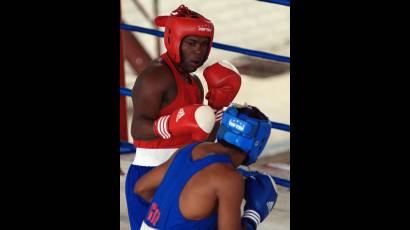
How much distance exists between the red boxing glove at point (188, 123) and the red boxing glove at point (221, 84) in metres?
0.34

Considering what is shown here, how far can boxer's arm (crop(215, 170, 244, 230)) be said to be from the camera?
3793mm

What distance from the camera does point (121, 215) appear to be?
5.60m

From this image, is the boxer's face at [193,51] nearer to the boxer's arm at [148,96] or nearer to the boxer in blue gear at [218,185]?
the boxer's arm at [148,96]

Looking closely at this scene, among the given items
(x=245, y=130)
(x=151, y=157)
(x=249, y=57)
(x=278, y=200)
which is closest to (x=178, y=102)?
(x=151, y=157)

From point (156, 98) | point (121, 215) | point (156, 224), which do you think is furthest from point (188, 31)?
point (121, 215)

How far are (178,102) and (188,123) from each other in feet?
0.85

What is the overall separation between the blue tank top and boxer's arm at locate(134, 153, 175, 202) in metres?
0.12

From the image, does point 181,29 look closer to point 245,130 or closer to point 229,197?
point 245,130

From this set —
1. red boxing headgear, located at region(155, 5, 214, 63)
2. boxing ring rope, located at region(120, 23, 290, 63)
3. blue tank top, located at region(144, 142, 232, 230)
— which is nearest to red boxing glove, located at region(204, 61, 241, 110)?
red boxing headgear, located at region(155, 5, 214, 63)

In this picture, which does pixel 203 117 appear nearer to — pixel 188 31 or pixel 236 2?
pixel 188 31

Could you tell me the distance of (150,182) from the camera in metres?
4.22

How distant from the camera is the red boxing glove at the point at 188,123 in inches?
169
